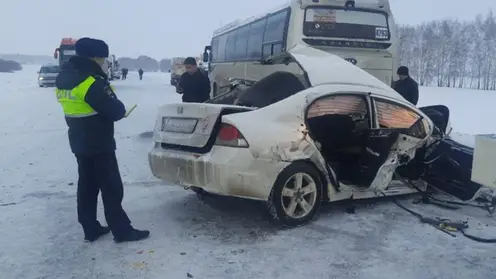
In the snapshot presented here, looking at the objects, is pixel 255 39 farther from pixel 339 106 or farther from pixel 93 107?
pixel 93 107

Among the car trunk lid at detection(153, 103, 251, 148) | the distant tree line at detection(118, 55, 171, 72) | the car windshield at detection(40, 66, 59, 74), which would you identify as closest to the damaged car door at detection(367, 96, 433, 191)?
the car trunk lid at detection(153, 103, 251, 148)

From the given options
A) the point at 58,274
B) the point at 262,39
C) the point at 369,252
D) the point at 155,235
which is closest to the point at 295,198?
the point at 369,252

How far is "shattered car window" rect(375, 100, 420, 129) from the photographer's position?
5406mm

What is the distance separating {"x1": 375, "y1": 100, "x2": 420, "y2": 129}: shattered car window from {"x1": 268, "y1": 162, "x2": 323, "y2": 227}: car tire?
1.02 metres

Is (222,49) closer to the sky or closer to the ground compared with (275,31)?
closer to the ground

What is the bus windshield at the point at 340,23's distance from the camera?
10.3 metres

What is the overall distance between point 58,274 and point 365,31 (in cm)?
840

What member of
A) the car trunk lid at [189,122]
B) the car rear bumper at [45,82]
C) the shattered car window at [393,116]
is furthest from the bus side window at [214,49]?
the car rear bumper at [45,82]

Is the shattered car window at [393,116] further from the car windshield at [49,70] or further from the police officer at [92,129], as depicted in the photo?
the car windshield at [49,70]

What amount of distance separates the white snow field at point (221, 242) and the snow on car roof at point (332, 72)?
1.38 m

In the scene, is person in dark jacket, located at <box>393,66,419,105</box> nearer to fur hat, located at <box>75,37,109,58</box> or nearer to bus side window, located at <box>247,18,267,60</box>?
bus side window, located at <box>247,18,267,60</box>

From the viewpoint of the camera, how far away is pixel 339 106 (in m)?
5.35

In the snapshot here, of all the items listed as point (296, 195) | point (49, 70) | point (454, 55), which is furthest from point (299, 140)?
point (454, 55)

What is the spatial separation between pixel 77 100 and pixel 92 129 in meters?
0.27
